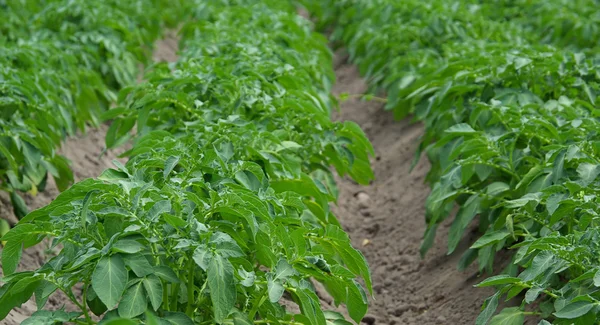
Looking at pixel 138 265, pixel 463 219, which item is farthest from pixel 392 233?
pixel 138 265

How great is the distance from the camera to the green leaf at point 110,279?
7.92ft

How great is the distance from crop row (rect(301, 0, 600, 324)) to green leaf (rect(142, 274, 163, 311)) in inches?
42.7

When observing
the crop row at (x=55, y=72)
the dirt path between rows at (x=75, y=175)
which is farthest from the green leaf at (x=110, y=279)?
the crop row at (x=55, y=72)

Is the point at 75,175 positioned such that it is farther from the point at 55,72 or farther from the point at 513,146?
the point at 513,146

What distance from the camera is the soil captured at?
4266mm

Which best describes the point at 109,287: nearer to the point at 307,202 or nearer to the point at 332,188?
the point at 307,202

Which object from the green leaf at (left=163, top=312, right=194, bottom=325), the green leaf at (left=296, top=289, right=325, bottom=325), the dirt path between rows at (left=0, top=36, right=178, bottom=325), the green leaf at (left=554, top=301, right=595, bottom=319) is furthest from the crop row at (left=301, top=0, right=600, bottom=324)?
the dirt path between rows at (left=0, top=36, right=178, bottom=325)

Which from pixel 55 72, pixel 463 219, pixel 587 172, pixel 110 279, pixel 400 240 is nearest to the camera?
pixel 110 279

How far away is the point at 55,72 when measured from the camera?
5.23 metres

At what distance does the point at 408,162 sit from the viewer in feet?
21.0

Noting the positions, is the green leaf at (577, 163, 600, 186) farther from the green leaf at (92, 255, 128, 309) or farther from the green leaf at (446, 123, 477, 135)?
the green leaf at (92, 255, 128, 309)

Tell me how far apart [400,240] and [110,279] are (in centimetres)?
312

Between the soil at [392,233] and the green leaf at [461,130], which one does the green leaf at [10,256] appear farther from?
the green leaf at [461,130]

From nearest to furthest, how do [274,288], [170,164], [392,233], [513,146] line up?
[274,288] < [170,164] < [513,146] < [392,233]
